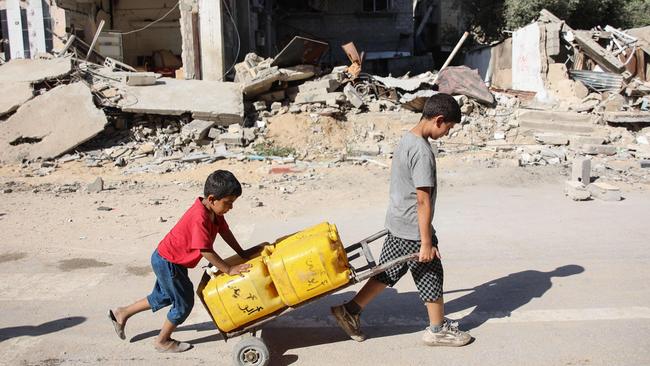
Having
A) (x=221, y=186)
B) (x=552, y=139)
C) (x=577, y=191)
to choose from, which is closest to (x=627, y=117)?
(x=552, y=139)

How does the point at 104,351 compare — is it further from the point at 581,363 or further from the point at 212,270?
the point at 581,363

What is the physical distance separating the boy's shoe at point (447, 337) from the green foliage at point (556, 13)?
17.9m

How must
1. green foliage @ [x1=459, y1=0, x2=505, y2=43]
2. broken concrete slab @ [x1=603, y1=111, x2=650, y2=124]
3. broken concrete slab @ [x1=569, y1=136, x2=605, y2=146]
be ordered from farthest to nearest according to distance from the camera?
green foliage @ [x1=459, y1=0, x2=505, y2=43], broken concrete slab @ [x1=603, y1=111, x2=650, y2=124], broken concrete slab @ [x1=569, y1=136, x2=605, y2=146]

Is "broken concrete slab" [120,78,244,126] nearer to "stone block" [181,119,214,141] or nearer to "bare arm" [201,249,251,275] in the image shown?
"stone block" [181,119,214,141]

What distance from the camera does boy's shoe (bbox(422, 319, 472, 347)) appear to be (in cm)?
352

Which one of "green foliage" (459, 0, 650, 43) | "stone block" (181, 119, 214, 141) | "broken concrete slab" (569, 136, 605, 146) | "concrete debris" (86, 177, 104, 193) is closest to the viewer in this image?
"concrete debris" (86, 177, 104, 193)

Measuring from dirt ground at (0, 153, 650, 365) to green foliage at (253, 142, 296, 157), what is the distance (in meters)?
0.80

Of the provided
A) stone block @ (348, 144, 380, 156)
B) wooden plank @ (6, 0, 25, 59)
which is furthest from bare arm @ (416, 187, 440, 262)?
wooden plank @ (6, 0, 25, 59)

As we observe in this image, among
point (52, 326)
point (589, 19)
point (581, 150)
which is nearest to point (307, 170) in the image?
point (581, 150)

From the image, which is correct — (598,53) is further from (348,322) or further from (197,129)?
(348,322)

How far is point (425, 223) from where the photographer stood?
3334mm

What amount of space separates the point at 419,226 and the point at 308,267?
73 cm

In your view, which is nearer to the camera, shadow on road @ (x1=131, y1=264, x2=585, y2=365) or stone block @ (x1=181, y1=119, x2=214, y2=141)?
shadow on road @ (x1=131, y1=264, x2=585, y2=365)

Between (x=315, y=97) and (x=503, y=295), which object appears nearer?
(x=503, y=295)
